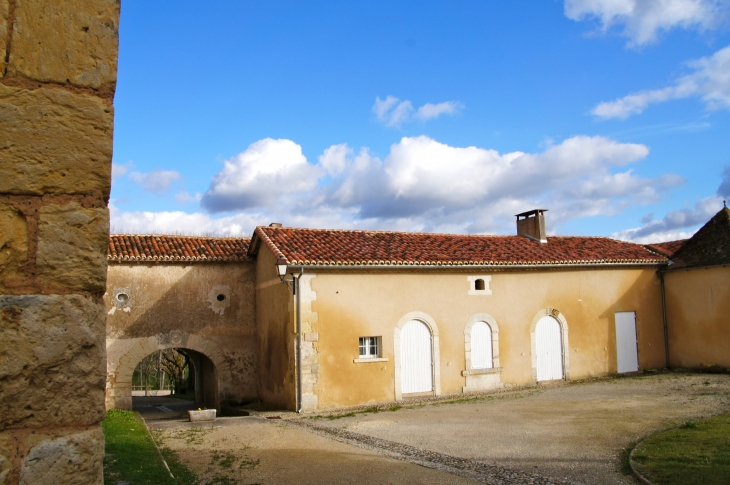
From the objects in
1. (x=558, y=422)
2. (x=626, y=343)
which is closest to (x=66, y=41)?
(x=558, y=422)

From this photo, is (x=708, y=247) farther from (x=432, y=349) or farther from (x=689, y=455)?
(x=689, y=455)

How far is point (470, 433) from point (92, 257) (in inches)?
401

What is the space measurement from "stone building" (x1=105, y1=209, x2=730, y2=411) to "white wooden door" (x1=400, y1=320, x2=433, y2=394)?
0.04m

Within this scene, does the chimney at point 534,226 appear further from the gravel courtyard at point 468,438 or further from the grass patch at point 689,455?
the grass patch at point 689,455

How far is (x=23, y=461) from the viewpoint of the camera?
1.79 meters

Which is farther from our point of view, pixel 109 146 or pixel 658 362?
pixel 658 362

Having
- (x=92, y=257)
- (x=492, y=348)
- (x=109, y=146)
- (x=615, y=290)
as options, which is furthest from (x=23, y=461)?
(x=615, y=290)

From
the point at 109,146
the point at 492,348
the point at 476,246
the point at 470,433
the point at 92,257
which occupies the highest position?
the point at 476,246

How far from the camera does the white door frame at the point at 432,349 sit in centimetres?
1620

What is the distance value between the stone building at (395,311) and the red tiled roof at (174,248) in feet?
0.19

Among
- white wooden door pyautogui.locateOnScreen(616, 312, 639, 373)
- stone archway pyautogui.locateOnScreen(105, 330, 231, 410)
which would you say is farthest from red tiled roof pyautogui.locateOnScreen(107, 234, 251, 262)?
white wooden door pyautogui.locateOnScreen(616, 312, 639, 373)

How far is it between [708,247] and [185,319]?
1621 cm

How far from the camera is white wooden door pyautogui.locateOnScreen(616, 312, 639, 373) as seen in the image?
19.4 metres

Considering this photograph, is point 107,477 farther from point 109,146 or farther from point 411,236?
point 411,236
